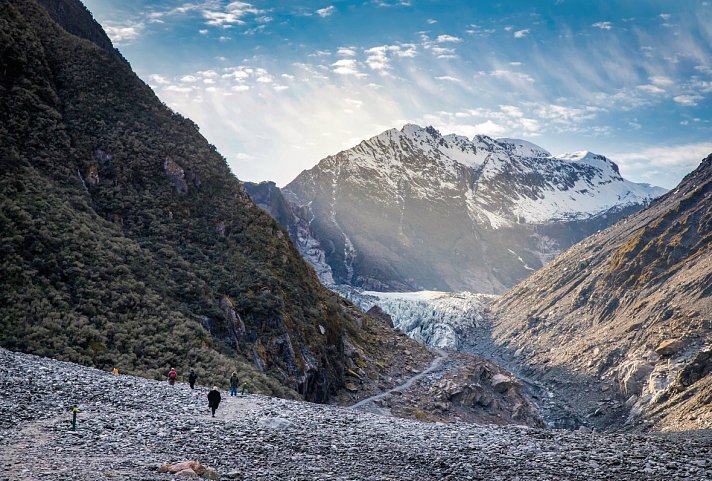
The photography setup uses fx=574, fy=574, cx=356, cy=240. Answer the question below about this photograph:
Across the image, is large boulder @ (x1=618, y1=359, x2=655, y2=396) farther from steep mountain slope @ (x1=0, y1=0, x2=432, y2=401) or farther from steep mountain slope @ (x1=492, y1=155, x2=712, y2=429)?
steep mountain slope @ (x1=0, y1=0, x2=432, y2=401)

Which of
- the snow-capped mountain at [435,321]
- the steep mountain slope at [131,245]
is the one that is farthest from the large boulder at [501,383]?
the snow-capped mountain at [435,321]

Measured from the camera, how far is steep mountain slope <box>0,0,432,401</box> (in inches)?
1432

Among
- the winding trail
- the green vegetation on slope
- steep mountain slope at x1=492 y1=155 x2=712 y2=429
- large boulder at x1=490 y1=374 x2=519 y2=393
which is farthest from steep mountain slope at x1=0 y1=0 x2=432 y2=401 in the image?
steep mountain slope at x1=492 y1=155 x2=712 y2=429

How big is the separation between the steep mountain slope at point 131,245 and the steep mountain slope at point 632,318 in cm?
4175

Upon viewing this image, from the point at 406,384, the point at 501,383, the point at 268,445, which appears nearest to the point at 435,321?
the point at 501,383

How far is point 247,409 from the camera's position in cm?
2556

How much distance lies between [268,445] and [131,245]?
34.0 metres

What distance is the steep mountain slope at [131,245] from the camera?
36.4 metres

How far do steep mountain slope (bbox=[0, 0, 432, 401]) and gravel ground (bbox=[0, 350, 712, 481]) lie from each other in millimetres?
10422

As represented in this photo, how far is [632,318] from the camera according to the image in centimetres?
11612

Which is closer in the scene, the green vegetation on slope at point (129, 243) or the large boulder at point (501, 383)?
the green vegetation on slope at point (129, 243)

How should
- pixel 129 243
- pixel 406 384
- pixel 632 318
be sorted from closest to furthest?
pixel 129 243 → pixel 406 384 → pixel 632 318

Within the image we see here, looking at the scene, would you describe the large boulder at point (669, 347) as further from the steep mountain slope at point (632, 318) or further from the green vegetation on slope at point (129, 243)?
the green vegetation on slope at point (129, 243)

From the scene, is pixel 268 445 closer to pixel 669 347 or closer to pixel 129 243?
pixel 129 243
